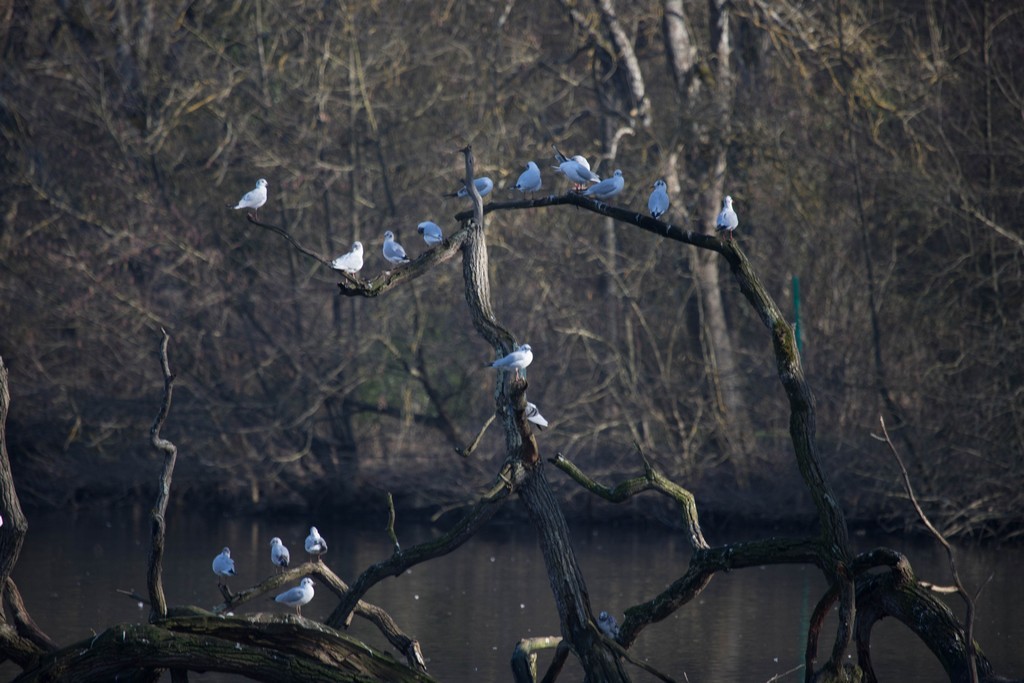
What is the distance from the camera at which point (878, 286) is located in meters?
15.9

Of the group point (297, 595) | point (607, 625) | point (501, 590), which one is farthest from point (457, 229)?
point (607, 625)

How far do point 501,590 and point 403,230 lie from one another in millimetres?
6543

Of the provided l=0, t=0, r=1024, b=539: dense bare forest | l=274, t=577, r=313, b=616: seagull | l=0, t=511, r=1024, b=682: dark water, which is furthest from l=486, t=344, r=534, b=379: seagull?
l=0, t=0, r=1024, b=539: dense bare forest

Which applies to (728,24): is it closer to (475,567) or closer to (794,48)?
(794,48)

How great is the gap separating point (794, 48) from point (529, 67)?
3861 millimetres

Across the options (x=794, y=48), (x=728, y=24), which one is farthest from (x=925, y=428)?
(x=728, y=24)

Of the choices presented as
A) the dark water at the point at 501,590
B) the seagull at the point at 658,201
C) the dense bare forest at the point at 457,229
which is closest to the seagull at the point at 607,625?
the dark water at the point at 501,590

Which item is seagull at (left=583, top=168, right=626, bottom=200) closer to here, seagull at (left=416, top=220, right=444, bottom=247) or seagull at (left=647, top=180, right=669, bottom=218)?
seagull at (left=647, top=180, right=669, bottom=218)

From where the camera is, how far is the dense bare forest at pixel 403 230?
16906mm

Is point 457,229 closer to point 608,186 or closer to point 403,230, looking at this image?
point 403,230

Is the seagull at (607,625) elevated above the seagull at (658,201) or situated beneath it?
situated beneath

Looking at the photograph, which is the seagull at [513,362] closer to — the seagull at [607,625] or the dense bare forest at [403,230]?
the seagull at [607,625]

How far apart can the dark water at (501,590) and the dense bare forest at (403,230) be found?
49.3 inches

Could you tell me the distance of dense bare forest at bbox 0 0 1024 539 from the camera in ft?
55.5
